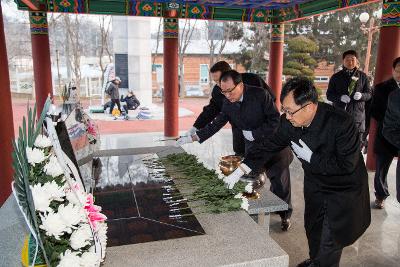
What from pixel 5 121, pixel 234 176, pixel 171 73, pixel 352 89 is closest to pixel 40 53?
pixel 171 73

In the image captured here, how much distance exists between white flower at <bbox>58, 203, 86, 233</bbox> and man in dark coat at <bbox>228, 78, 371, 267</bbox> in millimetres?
1195

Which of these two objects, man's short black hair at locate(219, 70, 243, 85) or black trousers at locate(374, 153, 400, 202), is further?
black trousers at locate(374, 153, 400, 202)

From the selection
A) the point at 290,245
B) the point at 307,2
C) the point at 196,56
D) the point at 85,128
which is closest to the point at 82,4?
the point at 307,2

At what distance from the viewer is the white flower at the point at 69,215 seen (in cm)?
128

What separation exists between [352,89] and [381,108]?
84 cm

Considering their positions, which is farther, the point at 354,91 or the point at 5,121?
the point at 354,91

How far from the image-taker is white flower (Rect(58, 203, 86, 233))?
128 cm

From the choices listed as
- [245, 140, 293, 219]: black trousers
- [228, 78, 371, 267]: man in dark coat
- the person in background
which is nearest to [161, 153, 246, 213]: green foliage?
[228, 78, 371, 267]: man in dark coat

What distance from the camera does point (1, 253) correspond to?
1.68m

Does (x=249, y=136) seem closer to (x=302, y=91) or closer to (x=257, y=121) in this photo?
(x=257, y=121)

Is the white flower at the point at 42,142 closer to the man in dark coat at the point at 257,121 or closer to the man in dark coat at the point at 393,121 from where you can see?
the man in dark coat at the point at 257,121

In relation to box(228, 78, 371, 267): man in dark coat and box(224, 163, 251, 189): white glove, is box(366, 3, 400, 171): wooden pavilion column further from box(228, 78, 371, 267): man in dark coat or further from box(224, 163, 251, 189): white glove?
box(224, 163, 251, 189): white glove

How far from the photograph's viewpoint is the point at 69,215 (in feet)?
4.22

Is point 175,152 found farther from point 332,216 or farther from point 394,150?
point 394,150
